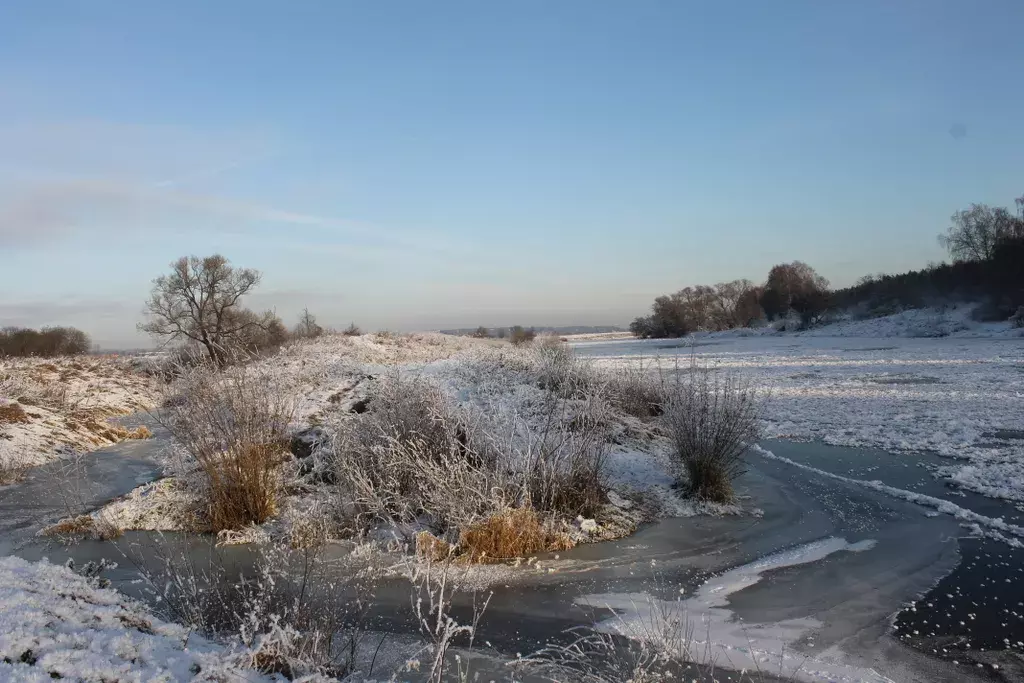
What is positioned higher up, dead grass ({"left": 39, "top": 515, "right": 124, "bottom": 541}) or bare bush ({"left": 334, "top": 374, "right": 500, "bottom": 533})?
bare bush ({"left": 334, "top": 374, "right": 500, "bottom": 533})

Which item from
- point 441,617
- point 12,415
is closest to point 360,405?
point 441,617

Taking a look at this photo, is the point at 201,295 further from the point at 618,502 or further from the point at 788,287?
the point at 788,287

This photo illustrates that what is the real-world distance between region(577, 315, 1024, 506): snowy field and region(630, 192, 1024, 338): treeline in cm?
1502

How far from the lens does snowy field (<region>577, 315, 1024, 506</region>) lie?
29.8 feet

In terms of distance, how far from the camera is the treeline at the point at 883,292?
38.0 m

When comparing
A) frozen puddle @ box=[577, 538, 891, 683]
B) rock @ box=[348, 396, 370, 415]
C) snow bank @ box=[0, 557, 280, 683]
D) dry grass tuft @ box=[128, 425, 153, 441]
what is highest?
rock @ box=[348, 396, 370, 415]

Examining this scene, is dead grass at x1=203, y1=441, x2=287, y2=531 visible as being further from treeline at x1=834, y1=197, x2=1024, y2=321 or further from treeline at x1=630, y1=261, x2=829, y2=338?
treeline at x1=630, y1=261, x2=829, y2=338

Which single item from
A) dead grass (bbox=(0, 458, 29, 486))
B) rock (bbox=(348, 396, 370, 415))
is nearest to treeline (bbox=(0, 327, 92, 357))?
dead grass (bbox=(0, 458, 29, 486))

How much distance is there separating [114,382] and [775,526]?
74.9ft

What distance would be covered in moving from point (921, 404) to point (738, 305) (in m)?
66.9

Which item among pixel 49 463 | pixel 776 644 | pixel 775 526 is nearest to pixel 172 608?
pixel 776 644

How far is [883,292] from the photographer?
169 feet

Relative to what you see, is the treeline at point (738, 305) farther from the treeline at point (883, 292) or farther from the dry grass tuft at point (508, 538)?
the dry grass tuft at point (508, 538)

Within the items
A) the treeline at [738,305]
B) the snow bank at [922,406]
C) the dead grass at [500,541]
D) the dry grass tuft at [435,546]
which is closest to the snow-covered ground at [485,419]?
the dead grass at [500,541]
